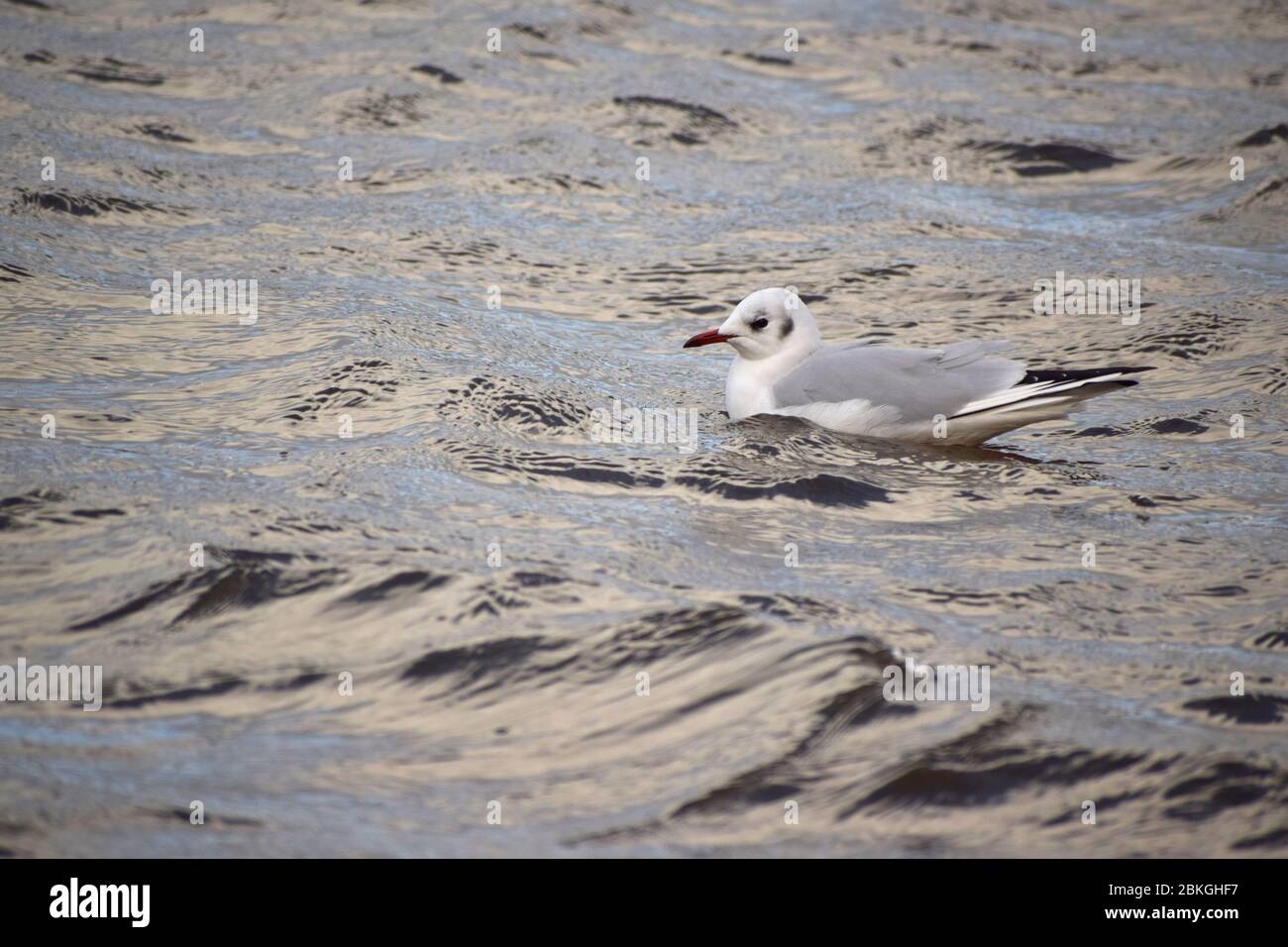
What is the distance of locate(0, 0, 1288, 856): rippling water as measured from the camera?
14.5 feet

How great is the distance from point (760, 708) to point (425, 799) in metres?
1.17

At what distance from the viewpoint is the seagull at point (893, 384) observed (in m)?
6.83

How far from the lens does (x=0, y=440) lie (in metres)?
6.37

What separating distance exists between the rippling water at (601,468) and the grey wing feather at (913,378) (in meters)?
0.24

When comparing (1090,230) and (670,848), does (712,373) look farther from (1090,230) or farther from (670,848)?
(670,848)
